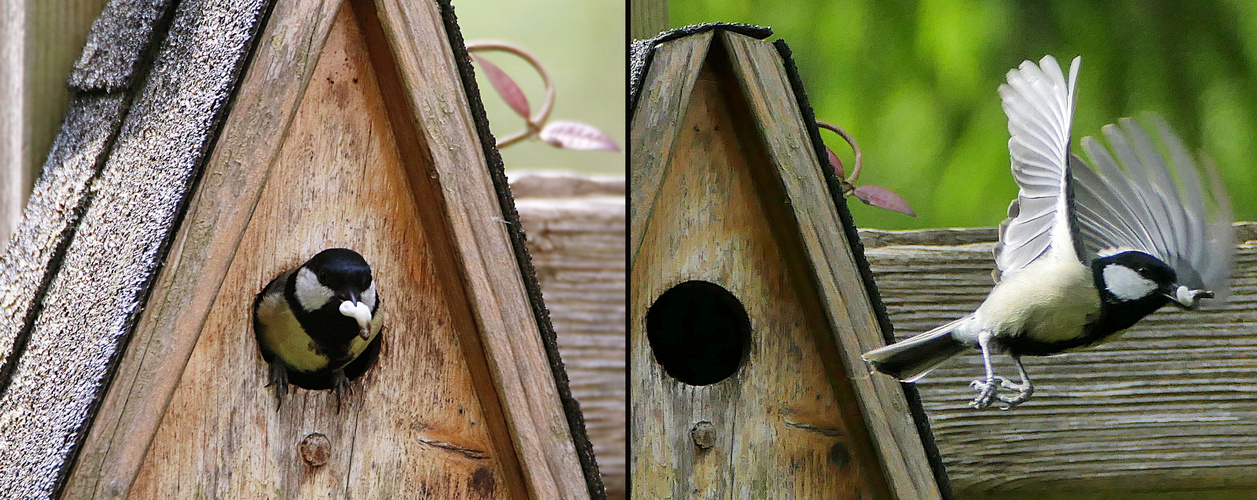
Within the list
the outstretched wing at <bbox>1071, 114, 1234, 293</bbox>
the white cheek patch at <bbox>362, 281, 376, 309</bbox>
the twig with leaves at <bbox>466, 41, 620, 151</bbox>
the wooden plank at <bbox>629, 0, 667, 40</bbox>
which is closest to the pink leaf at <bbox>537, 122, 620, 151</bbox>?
the twig with leaves at <bbox>466, 41, 620, 151</bbox>

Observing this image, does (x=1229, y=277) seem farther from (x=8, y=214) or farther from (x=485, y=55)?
(x=8, y=214)

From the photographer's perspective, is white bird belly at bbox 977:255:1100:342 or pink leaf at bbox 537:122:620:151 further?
pink leaf at bbox 537:122:620:151

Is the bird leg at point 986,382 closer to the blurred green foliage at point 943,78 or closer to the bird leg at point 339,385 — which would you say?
the blurred green foliage at point 943,78

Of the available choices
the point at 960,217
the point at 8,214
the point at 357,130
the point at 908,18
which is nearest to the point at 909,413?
the point at 960,217

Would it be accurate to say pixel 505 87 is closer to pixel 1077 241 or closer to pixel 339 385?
pixel 339 385

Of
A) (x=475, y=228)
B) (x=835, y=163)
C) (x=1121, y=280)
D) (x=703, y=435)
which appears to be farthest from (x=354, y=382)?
(x=1121, y=280)

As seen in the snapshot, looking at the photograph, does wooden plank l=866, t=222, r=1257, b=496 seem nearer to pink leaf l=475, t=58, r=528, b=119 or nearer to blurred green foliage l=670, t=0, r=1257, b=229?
blurred green foliage l=670, t=0, r=1257, b=229

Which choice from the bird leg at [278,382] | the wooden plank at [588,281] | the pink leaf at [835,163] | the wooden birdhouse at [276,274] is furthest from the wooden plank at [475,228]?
the wooden plank at [588,281]
